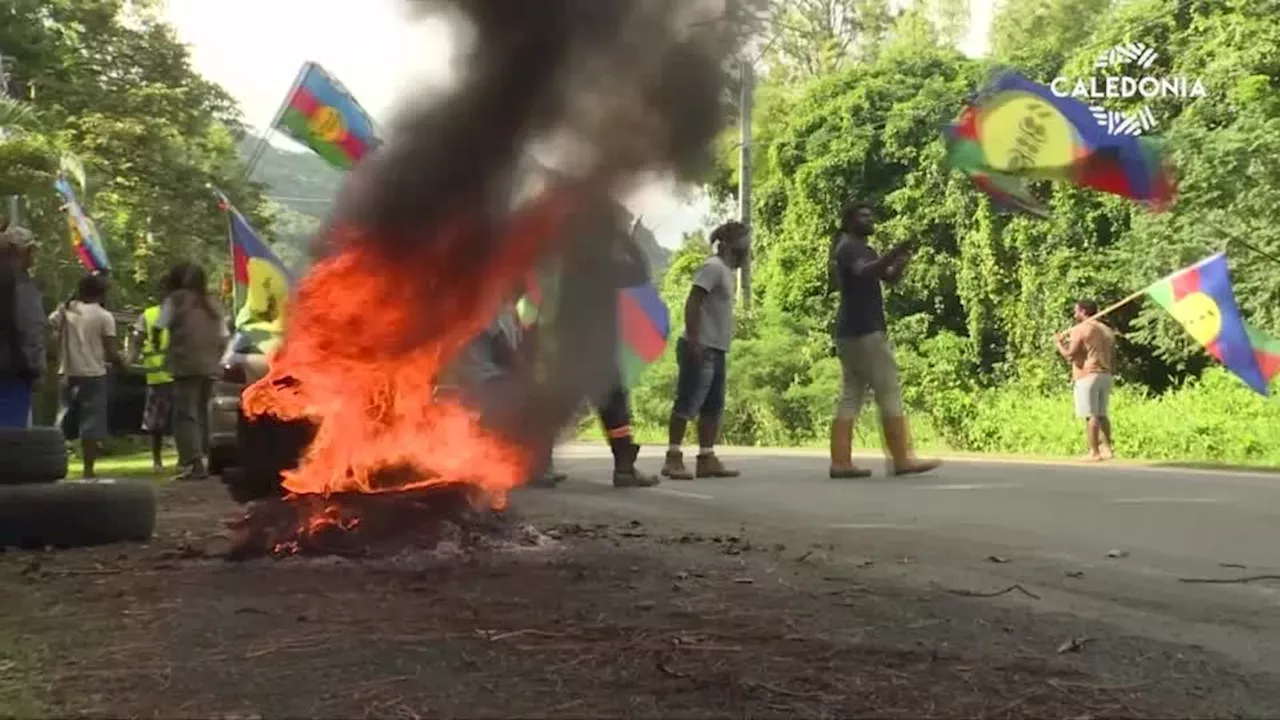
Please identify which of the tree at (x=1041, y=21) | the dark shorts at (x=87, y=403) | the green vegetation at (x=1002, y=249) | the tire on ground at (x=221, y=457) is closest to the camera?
the tire on ground at (x=221, y=457)

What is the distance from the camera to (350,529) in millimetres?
6020

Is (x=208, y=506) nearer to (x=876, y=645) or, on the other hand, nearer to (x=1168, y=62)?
(x=876, y=645)

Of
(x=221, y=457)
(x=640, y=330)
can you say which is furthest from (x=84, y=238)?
(x=640, y=330)

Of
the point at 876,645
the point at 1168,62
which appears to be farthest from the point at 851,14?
the point at 876,645

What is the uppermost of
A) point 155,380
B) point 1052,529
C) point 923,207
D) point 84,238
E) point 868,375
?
point 923,207

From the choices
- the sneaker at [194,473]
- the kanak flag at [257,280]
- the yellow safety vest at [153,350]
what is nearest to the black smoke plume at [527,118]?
the kanak flag at [257,280]

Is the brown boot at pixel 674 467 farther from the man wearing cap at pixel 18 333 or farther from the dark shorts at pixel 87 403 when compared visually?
the dark shorts at pixel 87 403

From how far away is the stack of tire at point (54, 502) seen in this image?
21.7 ft

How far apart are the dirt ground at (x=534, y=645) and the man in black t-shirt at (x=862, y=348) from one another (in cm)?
442

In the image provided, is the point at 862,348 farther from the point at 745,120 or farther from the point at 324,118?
the point at 324,118

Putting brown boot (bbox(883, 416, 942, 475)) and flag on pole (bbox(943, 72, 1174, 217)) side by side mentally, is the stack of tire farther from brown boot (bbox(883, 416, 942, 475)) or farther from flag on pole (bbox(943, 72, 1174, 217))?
flag on pole (bbox(943, 72, 1174, 217))

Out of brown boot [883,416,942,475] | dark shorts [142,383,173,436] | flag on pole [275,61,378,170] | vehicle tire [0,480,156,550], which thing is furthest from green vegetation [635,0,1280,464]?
vehicle tire [0,480,156,550]

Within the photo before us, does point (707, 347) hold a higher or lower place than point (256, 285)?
lower

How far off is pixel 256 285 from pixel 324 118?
1.47m
